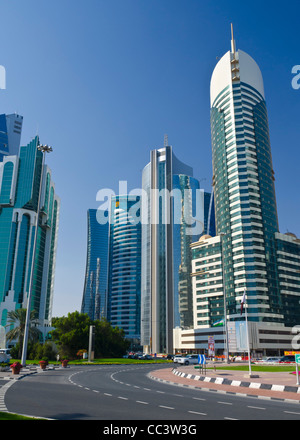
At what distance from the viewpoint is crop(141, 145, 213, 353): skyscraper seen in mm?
170000

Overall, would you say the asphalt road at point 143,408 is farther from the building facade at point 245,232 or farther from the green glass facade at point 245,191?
the green glass facade at point 245,191

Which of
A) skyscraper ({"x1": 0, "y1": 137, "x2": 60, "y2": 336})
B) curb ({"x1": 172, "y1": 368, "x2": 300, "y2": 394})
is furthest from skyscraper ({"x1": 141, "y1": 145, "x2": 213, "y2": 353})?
curb ({"x1": 172, "y1": 368, "x2": 300, "y2": 394})

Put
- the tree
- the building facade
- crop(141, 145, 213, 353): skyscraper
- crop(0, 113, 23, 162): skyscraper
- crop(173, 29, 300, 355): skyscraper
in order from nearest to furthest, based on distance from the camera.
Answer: the tree → crop(173, 29, 300, 355): skyscraper → the building facade → crop(141, 145, 213, 353): skyscraper → crop(0, 113, 23, 162): skyscraper

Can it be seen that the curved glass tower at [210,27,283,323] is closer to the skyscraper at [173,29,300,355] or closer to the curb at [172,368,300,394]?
the skyscraper at [173,29,300,355]

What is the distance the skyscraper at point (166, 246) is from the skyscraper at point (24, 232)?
47.5 m

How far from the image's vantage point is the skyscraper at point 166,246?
558ft

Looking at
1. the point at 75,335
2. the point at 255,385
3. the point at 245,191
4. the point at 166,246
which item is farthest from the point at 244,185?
the point at 255,385

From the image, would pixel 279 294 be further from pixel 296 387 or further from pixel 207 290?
pixel 296 387

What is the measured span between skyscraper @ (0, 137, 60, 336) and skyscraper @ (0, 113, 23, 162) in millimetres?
34098

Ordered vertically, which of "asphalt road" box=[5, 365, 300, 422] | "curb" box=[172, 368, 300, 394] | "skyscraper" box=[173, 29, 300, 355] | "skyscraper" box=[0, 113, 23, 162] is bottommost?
"curb" box=[172, 368, 300, 394]

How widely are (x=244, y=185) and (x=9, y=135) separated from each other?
12811 centimetres

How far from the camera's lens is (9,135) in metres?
191

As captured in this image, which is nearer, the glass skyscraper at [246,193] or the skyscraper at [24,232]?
the glass skyscraper at [246,193]

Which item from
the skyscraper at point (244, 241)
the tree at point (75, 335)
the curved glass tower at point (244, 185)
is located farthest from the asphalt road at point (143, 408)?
the curved glass tower at point (244, 185)
